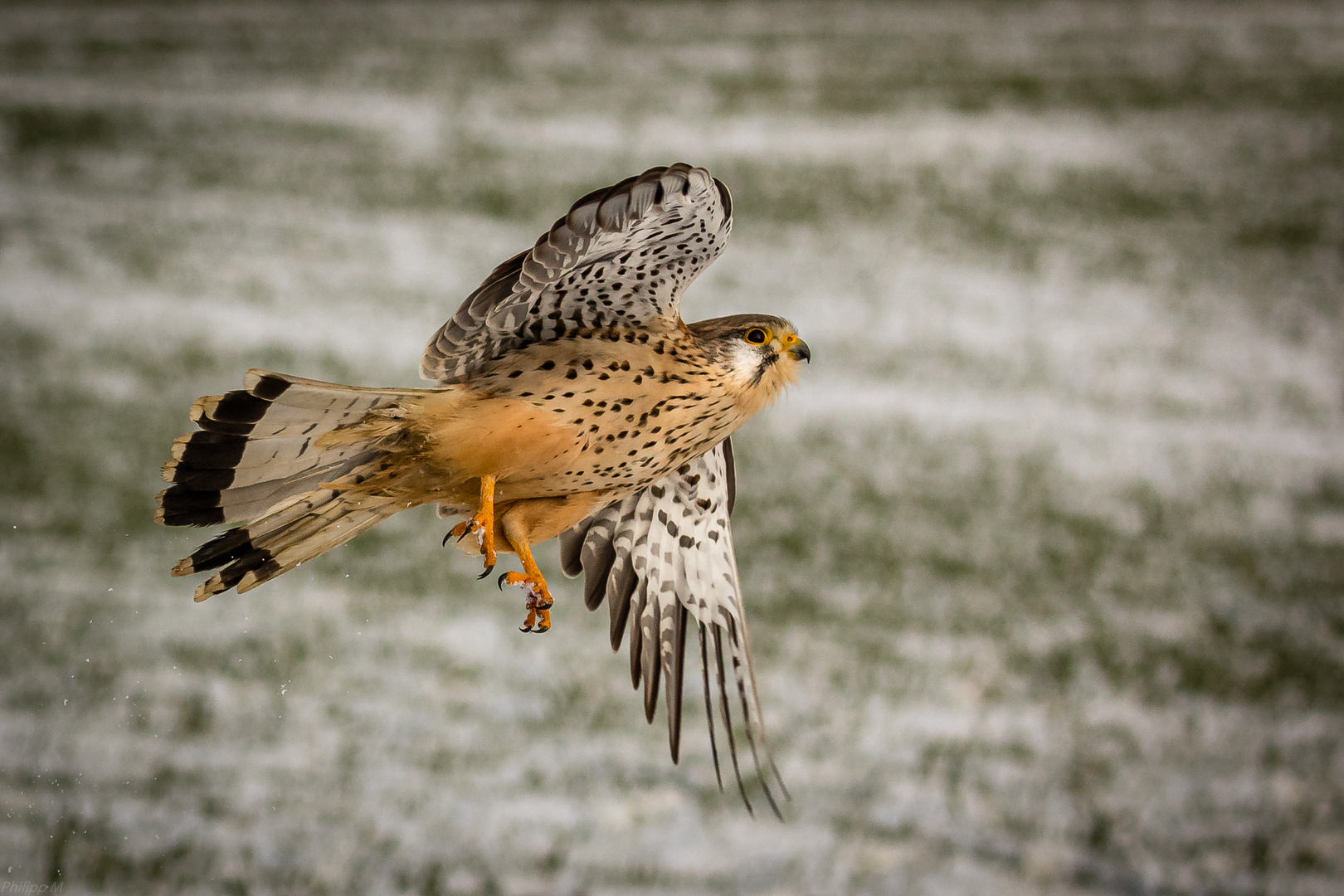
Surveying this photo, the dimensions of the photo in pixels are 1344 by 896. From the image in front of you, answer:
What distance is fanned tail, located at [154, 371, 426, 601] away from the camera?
8.29 ft

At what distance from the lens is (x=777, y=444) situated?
7730 millimetres

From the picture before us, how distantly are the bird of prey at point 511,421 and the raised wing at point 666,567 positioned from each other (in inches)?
19.4

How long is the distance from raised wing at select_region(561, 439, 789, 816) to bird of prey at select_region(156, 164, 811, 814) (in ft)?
1.62

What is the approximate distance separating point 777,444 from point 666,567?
14.7ft

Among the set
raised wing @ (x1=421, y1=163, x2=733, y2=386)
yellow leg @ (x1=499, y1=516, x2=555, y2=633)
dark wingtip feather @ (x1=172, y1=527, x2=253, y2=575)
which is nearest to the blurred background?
dark wingtip feather @ (x1=172, y1=527, x2=253, y2=575)

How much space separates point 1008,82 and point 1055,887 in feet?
26.4

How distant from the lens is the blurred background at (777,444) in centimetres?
524

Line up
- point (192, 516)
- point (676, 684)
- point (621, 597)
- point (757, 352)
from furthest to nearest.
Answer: point (621, 597) → point (676, 684) → point (757, 352) → point (192, 516)

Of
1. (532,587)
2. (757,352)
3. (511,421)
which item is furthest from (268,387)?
(757,352)

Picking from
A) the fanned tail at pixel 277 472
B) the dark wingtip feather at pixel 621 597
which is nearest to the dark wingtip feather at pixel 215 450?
the fanned tail at pixel 277 472

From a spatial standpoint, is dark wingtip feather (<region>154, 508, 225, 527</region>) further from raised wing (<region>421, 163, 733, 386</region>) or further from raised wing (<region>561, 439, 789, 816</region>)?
raised wing (<region>561, 439, 789, 816</region>)

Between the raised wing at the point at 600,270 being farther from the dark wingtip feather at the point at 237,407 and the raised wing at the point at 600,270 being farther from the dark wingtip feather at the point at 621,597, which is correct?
the dark wingtip feather at the point at 621,597

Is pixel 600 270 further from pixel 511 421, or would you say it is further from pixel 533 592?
pixel 533 592

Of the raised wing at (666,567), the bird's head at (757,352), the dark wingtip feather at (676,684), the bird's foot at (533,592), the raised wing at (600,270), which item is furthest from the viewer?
the raised wing at (666,567)
